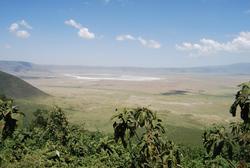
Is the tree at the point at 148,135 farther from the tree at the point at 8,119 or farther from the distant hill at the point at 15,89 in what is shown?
the distant hill at the point at 15,89

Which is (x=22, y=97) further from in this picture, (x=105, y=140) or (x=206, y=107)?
(x=105, y=140)

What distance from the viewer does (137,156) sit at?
57.9ft

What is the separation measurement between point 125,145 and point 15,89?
476ft

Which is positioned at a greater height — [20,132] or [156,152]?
[156,152]

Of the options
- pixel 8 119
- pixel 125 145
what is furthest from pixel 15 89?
pixel 125 145

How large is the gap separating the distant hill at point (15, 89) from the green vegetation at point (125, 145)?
8607cm

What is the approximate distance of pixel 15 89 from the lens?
153625mm

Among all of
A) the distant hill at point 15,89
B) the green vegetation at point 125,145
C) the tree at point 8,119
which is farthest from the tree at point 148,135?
the distant hill at point 15,89

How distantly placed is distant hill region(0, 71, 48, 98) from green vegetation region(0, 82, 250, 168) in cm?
8607

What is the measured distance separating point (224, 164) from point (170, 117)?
6869 cm

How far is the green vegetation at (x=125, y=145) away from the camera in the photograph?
15.3 metres

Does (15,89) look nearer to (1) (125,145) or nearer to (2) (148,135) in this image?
(1) (125,145)

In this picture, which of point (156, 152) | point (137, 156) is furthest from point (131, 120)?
point (137, 156)

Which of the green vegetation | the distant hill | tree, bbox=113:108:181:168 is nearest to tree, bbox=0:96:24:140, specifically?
the green vegetation
